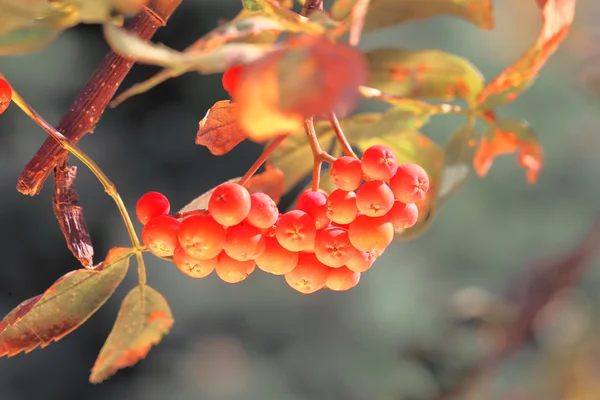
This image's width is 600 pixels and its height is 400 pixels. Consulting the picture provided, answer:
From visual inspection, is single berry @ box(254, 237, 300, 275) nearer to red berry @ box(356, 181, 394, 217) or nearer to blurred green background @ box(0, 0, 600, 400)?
red berry @ box(356, 181, 394, 217)

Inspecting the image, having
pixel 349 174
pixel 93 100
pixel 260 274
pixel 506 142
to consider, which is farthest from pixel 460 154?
pixel 260 274

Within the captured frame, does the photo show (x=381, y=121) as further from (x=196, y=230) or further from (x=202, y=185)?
(x=202, y=185)

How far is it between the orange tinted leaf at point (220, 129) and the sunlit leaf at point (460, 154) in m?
0.15

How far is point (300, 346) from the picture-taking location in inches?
104

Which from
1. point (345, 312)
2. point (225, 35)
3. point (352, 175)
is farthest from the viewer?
point (345, 312)

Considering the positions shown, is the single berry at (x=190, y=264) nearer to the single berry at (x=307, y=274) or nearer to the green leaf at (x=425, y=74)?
the single berry at (x=307, y=274)

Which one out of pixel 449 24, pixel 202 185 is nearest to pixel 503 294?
pixel 449 24

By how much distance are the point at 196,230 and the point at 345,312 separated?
2.27m

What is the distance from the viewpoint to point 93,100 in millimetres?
383

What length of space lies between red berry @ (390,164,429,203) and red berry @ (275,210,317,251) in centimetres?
5

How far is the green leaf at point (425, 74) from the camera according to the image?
48 centimetres

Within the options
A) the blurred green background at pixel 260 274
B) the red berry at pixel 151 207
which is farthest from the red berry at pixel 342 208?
the blurred green background at pixel 260 274

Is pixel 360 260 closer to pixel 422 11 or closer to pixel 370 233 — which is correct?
pixel 370 233

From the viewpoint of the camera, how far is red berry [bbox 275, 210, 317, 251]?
0.38m
